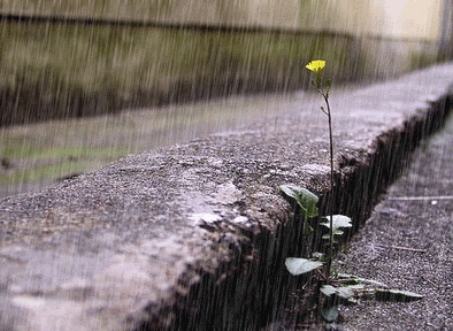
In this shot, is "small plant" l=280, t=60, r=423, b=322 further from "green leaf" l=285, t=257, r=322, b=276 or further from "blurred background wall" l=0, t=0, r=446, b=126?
"blurred background wall" l=0, t=0, r=446, b=126

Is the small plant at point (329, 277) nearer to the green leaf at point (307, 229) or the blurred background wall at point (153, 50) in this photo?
the green leaf at point (307, 229)

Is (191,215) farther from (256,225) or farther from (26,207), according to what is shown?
(26,207)

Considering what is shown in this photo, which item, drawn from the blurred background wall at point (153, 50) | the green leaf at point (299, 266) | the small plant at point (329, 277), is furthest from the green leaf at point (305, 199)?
the blurred background wall at point (153, 50)

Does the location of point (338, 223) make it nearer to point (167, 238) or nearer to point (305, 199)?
point (305, 199)

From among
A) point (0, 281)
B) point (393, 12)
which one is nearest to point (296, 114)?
point (0, 281)

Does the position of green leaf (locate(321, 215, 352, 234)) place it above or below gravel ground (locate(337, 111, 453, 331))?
above

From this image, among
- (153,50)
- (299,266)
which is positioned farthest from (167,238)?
(153,50)

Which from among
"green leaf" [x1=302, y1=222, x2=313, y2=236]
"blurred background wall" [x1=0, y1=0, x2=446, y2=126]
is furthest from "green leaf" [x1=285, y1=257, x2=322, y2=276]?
"blurred background wall" [x1=0, y1=0, x2=446, y2=126]
